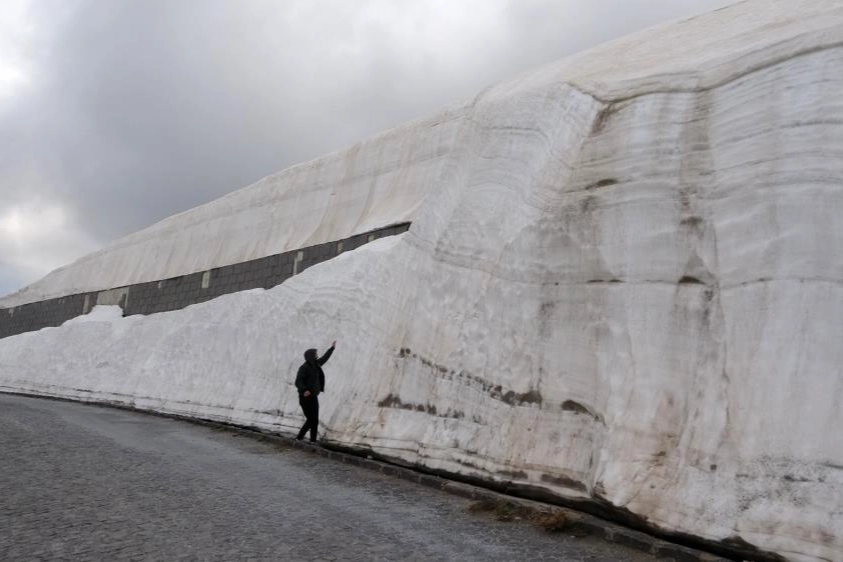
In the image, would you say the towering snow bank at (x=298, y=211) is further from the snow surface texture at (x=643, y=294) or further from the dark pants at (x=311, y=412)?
the dark pants at (x=311, y=412)

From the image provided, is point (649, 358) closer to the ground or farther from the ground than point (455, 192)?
closer to the ground

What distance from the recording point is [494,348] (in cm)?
698

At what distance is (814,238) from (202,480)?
201 inches

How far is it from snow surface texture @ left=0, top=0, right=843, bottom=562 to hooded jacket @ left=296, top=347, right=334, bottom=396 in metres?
0.28

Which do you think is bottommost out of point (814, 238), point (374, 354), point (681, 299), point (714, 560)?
point (714, 560)

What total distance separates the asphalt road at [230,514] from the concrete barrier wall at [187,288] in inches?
187

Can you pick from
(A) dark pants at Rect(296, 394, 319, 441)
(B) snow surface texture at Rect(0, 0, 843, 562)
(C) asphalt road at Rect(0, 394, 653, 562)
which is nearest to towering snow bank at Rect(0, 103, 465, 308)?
(B) snow surface texture at Rect(0, 0, 843, 562)

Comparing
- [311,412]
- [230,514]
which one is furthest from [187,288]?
[230,514]

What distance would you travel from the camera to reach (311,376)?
30.2ft

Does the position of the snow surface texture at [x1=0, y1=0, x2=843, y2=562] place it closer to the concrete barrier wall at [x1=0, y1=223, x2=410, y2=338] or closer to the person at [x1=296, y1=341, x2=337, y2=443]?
the person at [x1=296, y1=341, x2=337, y2=443]

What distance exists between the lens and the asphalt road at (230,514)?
14.4ft

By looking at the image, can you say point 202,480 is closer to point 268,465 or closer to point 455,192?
point 268,465

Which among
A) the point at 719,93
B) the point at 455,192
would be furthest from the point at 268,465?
the point at 719,93

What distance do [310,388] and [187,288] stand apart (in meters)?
9.16
